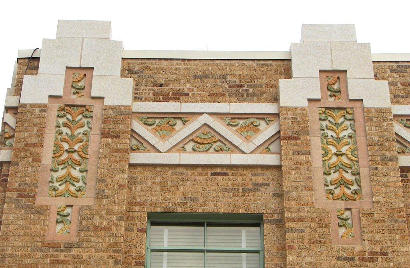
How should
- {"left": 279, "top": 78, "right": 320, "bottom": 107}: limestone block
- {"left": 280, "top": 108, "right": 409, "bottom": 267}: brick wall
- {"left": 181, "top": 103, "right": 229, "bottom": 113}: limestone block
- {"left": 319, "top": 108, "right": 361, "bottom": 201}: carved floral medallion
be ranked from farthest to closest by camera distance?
{"left": 181, "top": 103, "right": 229, "bottom": 113}: limestone block → {"left": 279, "top": 78, "right": 320, "bottom": 107}: limestone block → {"left": 319, "top": 108, "right": 361, "bottom": 201}: carved floral medallion → {"left": 280, "top": 108, "right": 409, "bottom": 267}: brick wall

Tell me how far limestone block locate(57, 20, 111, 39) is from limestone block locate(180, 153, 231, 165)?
256 cm

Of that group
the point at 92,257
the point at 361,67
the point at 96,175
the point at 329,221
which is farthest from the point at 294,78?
the point at 92,257

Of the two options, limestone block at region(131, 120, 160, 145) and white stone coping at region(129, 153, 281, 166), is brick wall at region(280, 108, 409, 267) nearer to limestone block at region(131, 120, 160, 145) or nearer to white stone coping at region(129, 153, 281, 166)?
white stone coping at region(129, 153, 281, 166)

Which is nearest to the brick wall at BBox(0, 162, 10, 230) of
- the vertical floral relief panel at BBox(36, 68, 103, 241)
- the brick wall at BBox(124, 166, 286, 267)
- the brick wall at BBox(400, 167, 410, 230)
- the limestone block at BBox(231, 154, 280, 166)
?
the vertical floral relief panel at BBox(36, 68, 103, 241)

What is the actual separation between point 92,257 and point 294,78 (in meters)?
4.30

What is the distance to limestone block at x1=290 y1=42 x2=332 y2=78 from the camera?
1183 cm

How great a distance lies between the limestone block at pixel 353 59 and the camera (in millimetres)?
11852

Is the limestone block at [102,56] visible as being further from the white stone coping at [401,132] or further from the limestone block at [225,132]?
the white stone coping at [401,132]

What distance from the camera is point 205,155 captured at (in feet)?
36.8

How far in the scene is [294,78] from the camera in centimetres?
1176

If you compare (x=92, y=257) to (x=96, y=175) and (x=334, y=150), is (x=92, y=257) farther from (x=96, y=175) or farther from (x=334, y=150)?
(x=334, y=150)

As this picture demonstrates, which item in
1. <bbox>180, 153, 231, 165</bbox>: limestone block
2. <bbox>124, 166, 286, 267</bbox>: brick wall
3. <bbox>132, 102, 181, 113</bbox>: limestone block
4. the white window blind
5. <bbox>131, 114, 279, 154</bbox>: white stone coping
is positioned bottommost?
the white window blind

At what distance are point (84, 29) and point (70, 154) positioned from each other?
2.33 metres

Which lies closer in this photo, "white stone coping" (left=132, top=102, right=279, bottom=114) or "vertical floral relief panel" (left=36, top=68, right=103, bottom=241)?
"vertical floral relief panel" (left=36, top=68, right=103, bottom=241)
